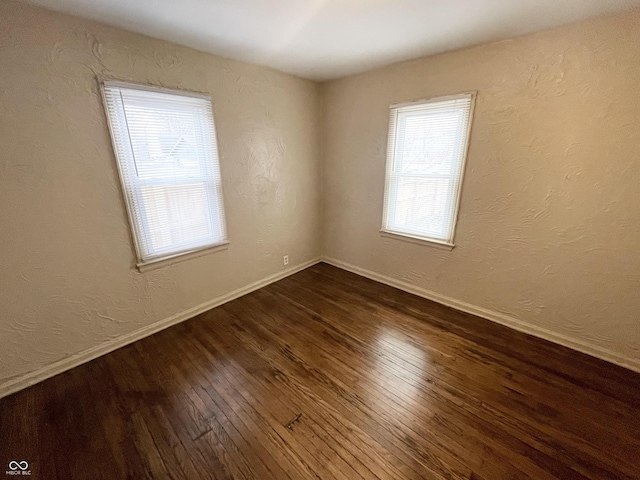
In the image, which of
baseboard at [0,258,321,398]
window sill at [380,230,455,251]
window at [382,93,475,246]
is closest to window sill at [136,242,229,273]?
baseboard at [0,258,321,398]

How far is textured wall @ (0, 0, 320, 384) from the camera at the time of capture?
5.09 feet

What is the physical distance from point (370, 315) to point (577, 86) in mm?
2363

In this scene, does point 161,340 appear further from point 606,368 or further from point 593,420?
point 606,368

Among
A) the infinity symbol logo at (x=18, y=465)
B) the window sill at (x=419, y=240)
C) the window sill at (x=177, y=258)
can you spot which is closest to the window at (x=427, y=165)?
the window sill at (x=419, y=240)

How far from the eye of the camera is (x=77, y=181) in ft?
5.84

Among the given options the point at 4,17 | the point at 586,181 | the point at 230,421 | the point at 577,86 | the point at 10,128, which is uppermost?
the point at 4,17

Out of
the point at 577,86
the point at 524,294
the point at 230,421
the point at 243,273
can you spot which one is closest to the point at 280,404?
the point at 230,421

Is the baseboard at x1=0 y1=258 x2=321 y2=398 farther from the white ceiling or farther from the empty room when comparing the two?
the white ceiling

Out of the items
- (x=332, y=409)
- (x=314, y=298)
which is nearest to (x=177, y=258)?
(x=314, y=298)

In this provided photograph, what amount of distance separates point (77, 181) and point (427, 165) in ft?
9.53

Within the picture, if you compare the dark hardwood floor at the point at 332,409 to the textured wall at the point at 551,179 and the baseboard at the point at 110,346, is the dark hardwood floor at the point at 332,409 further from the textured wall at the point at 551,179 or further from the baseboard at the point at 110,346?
the textured wall at the point at 551,179

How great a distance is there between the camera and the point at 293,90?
2963 millimetres

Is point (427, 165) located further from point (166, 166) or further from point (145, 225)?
point (145, 225)

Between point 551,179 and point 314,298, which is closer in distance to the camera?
point 551,179
